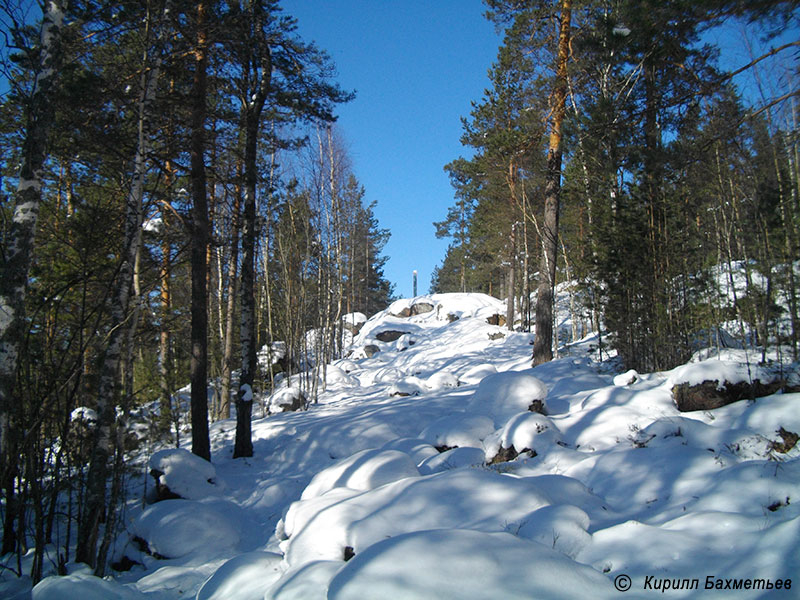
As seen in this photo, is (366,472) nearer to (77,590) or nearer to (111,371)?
(77,590)

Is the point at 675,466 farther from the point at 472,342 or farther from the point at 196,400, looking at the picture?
the point at 472,342

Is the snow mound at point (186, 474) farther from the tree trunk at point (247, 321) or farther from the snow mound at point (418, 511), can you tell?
the snow mound at point (418, 511)

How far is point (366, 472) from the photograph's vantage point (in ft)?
15.8

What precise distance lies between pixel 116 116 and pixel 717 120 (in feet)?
25.6

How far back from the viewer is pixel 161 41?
5020mm

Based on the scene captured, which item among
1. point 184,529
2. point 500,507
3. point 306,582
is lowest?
point 184,529

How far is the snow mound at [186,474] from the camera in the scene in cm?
655

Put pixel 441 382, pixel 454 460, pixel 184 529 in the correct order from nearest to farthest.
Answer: pixel 184 529 < pixel 454 460 < pixel 441 382

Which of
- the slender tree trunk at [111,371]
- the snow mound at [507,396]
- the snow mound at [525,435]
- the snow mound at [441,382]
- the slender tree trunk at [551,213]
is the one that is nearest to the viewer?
the slender tree trunk at [111,371]

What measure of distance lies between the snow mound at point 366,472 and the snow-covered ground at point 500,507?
0.7 inches

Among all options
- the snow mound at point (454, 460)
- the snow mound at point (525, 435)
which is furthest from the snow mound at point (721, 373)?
the snow mound at point (454, 460)

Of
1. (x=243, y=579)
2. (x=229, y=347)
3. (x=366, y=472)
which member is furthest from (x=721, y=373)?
(x=229, y=347)

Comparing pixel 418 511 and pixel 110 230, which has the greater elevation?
pixel 110 230

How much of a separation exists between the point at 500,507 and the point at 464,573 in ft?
4.38
